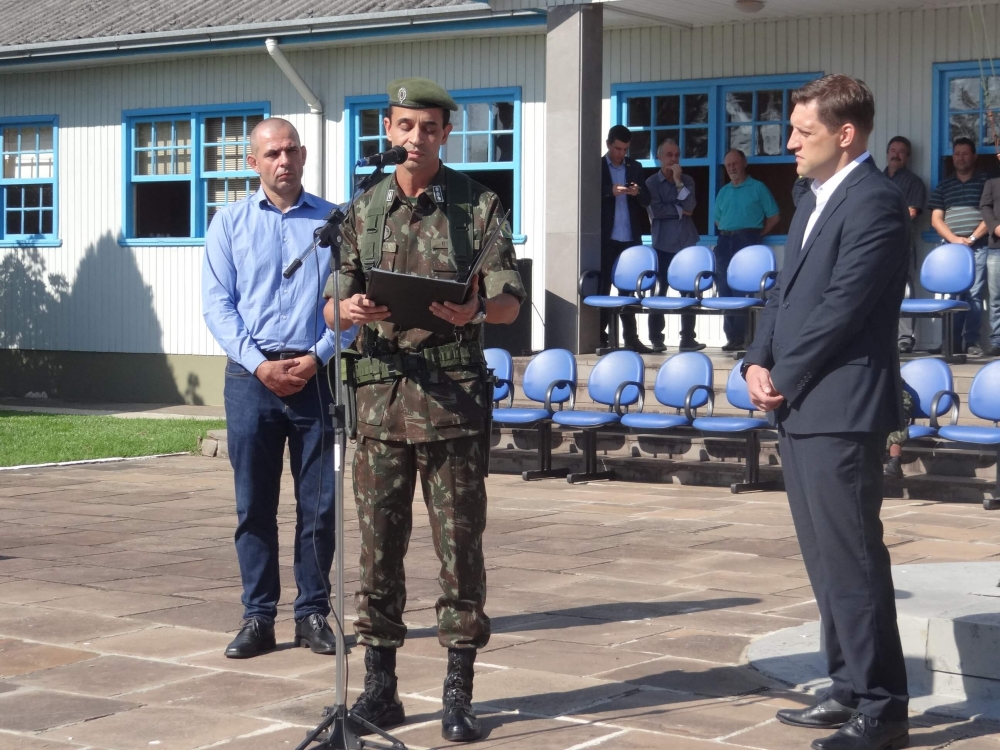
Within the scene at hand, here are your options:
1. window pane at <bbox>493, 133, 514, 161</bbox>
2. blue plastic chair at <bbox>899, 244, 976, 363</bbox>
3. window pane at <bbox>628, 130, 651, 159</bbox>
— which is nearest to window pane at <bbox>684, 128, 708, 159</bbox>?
window pane at <bbox>628, 130, 651, 159</bbox>

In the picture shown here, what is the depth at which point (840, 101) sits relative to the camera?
459cm

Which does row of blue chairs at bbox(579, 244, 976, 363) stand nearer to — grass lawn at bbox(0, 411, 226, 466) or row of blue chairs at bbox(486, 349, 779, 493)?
row of blue chairs at bbox(486, 349, 779, 493)

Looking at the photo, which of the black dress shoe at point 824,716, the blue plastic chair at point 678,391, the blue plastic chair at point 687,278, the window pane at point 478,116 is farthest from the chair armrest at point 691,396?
the black dress shoe at point 824,716

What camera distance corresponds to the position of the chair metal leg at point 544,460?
11.9 m

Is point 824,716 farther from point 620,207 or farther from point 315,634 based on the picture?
point 620,207

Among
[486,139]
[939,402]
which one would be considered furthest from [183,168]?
[939,402]

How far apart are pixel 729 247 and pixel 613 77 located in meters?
2.53

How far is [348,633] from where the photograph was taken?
21.0ft

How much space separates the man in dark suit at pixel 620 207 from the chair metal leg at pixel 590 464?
7.94 feet

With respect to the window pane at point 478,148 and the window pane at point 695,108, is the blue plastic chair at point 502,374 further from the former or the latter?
the window pane at point 478,148

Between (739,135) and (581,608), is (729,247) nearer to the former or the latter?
(739,135)

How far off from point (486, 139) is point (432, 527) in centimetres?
1186

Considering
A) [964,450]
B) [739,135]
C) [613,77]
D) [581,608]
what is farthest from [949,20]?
[581,608]

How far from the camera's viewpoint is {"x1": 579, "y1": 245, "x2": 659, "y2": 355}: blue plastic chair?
45.0 ft
